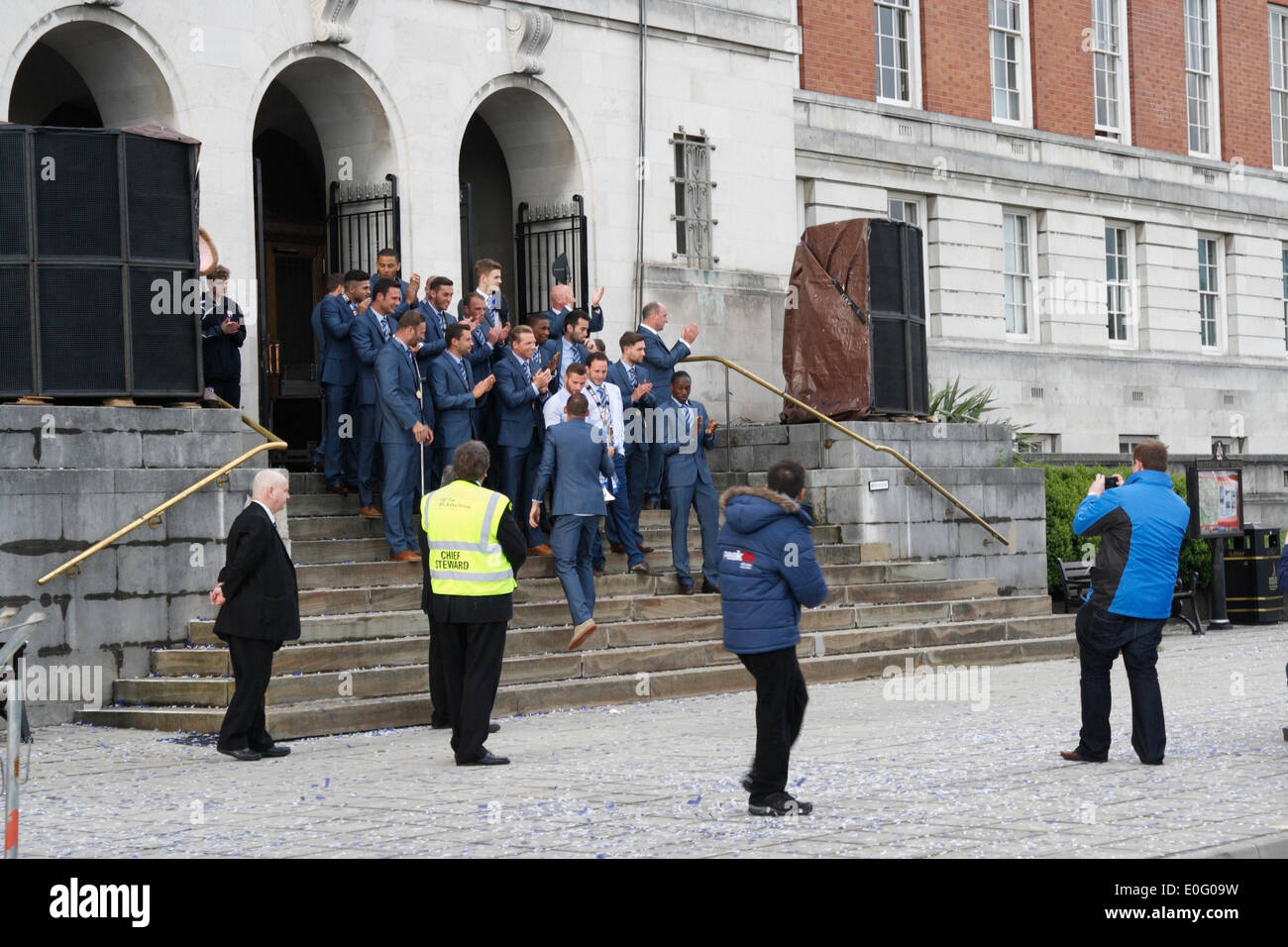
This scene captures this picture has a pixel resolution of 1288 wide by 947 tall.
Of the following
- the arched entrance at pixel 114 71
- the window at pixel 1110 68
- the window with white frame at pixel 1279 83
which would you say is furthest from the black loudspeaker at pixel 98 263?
the window with white frame at pixel 1279 83

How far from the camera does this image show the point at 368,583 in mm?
14539

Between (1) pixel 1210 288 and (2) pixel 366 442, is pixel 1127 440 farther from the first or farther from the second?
(2) pixel 366 442

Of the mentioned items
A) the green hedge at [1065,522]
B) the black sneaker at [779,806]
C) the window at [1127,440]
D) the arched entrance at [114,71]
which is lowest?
the black sneaker at [779,806]

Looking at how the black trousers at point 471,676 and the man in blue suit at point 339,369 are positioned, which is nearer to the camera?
the black trousers at point 471,676

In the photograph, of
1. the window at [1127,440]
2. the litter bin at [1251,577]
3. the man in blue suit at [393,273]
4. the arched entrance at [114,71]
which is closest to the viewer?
the man in blue suit at [393,273]

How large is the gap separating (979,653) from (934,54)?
12.2 meters

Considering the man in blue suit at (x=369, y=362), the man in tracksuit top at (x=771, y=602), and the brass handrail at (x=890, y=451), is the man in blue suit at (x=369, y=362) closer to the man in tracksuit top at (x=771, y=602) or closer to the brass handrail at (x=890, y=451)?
the brass handrail at (x=890, y=451)

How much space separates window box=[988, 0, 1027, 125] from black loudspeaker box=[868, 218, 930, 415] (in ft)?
29.3

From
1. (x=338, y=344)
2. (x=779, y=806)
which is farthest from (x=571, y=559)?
(x=779, y=806)

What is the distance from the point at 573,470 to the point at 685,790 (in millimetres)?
4550

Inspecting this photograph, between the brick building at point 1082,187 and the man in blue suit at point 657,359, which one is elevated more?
the brick building at point 1082,187

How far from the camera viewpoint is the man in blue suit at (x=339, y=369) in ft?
50.0

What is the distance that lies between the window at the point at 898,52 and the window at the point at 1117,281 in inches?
189
